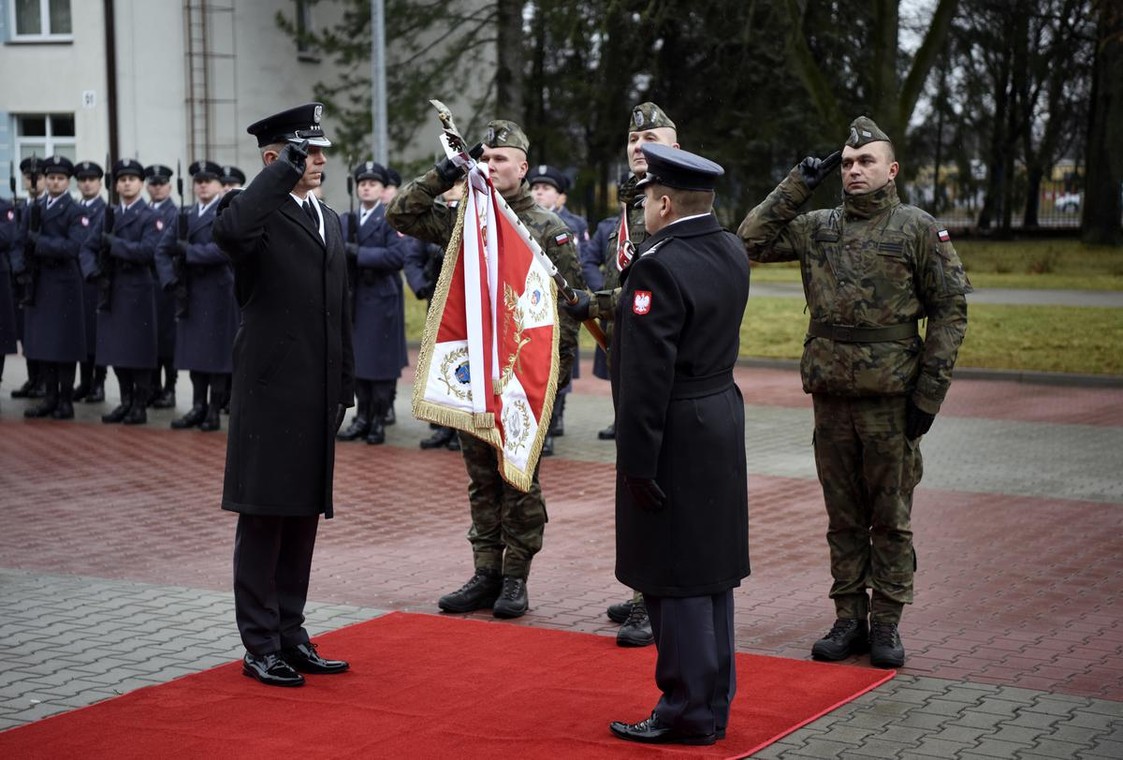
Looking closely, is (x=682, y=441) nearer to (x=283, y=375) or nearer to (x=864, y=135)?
(x=283, y=375)

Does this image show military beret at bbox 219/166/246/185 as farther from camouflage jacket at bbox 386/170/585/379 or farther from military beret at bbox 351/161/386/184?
camouflage jacket at bbox 386/170/585/379

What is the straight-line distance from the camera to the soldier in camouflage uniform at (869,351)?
253 inches

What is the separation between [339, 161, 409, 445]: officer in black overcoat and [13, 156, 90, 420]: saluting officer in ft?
9.95

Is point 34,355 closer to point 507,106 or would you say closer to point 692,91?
point 507,106

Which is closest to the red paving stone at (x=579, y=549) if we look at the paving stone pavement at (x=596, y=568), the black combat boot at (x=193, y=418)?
the paving stone pavement at (x=596, y=568)

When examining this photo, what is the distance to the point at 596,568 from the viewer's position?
837 cm

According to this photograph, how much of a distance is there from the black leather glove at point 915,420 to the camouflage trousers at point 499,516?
1814 millimetres

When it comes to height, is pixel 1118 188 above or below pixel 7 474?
above

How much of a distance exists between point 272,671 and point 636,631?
1654mm

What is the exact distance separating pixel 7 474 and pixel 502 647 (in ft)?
20.7

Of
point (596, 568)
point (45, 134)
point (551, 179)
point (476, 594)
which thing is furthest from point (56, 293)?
point (45, 134)

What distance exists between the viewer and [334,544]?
356 inches

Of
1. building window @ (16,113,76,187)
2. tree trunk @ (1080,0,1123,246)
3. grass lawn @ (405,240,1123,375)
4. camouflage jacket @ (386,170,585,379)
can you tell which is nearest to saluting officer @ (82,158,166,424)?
grass lawn @ (405,240,1123,375)

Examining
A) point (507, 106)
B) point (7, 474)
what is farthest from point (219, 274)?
point (507, 106)
